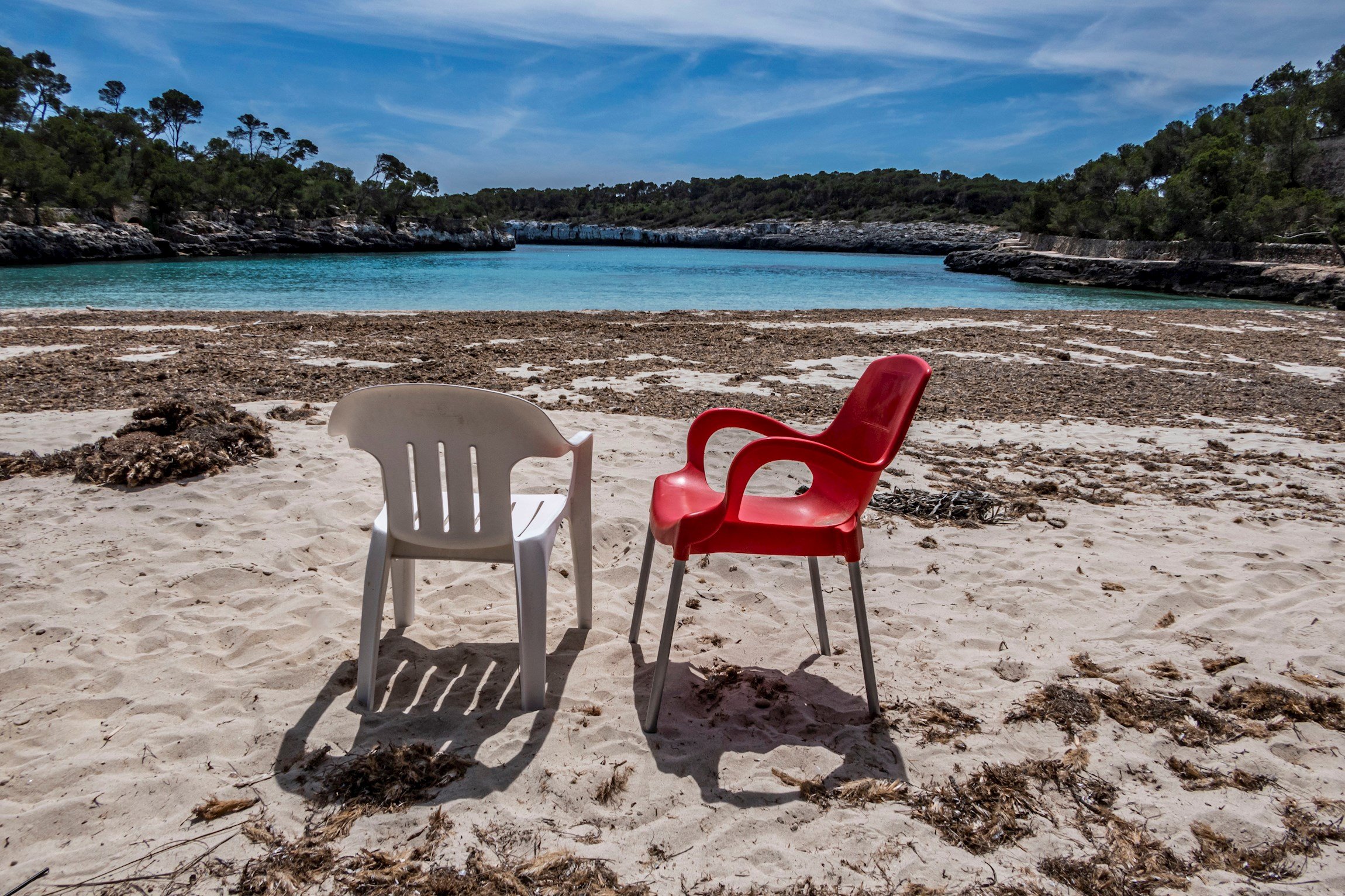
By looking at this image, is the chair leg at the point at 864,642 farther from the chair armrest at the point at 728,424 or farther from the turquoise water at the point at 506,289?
the turquoise water at the point at 506,289

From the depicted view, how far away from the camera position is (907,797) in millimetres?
2020

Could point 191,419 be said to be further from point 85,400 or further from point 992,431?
point 992,431

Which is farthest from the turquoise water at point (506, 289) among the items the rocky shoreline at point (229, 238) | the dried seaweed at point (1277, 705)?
the dried seaweed at point (1277, 705)

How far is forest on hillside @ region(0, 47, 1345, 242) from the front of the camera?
39344 mm

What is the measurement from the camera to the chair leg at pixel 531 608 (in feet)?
7.41

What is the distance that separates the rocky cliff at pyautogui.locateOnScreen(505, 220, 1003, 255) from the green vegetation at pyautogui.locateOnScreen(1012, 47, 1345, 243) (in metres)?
25.6

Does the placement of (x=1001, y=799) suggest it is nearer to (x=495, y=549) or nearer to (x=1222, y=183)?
(x=495, y=549)

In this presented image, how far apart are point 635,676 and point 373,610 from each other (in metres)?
0.96

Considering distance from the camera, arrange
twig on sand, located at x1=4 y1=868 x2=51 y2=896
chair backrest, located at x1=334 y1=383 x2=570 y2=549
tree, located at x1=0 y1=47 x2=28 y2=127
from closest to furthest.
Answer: twig on sand, located at x1=4 y1=868 x2=51 y2=896, chair backrest, located at x1=334 y1=383 x2=570 y2=549, tree, located at x1=0 y1=47 x2=28 y2=127

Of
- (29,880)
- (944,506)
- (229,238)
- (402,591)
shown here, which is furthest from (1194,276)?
(229,238)

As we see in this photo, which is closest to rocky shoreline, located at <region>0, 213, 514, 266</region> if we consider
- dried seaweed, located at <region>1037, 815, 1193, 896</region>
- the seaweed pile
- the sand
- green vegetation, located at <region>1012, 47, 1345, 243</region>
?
the seaweed pile

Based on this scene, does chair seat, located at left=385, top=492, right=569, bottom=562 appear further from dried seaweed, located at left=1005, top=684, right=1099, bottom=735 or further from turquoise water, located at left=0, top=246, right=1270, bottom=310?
turquoise water, located at left=0, top=246, right=1270, bottom=310

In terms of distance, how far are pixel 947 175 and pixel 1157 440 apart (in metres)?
136

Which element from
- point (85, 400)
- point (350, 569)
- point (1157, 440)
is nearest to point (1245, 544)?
point (1157, 440)
